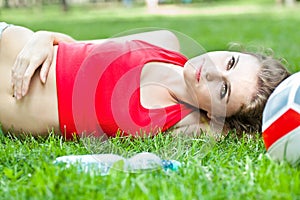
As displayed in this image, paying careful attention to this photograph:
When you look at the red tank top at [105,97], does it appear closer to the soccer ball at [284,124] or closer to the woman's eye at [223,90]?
the woman's eye at [223,90]

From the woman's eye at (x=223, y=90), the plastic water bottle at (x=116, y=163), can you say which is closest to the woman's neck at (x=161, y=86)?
the woman's eye at (x=223, y=90)

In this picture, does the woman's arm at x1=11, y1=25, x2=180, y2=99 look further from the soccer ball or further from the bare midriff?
the soccer ball

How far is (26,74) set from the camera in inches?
113

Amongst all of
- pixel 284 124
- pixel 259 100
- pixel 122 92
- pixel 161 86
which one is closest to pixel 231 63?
pixel 259 100

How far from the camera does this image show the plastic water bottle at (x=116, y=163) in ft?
7.28

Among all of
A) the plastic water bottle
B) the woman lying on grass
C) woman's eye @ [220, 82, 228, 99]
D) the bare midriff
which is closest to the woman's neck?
the woman lying on grass

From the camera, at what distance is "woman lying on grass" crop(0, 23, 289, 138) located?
2.87 meters

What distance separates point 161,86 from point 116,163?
80 cm

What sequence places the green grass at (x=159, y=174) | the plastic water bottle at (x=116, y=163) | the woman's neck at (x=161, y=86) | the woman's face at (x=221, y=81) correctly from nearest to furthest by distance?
the green grass at (x=159, y=174)
the plastic water bottle at (x=116, y=163)
the woman's face at (x=221, y=81)
the woman's neck at (x=161, y=86)

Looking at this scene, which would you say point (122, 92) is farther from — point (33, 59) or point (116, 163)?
point (116, 163)

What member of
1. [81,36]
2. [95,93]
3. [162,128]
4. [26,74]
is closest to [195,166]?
[162,128]

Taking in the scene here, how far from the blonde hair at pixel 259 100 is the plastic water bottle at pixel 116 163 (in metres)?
0.64

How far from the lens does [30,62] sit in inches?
114

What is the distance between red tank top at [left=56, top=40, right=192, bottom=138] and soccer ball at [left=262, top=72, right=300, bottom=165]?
2.02 feet
